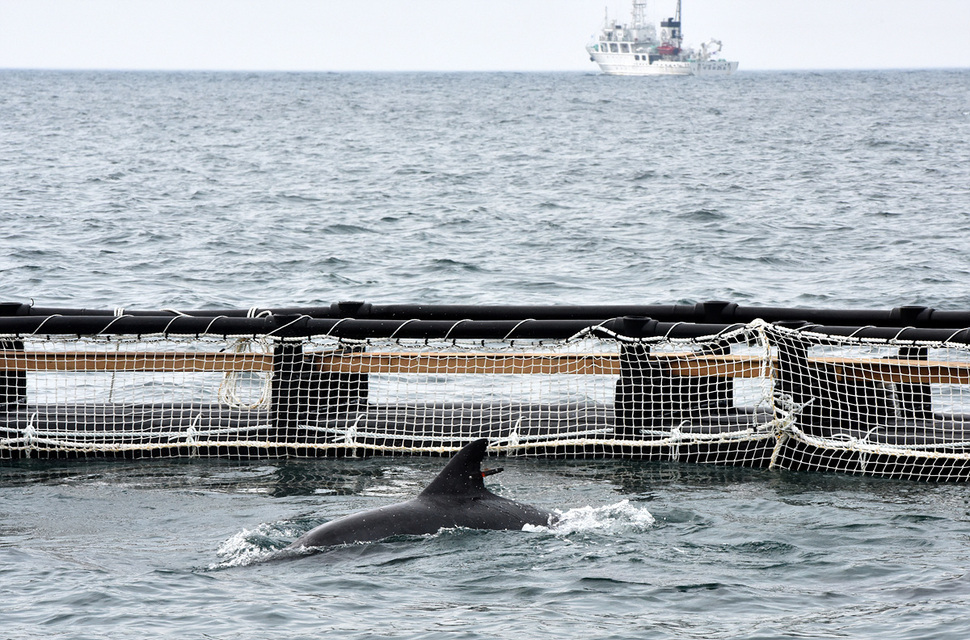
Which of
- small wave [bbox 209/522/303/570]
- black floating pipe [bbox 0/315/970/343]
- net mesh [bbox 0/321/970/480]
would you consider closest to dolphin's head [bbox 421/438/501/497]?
small wave [bbox 209/522/303/570]

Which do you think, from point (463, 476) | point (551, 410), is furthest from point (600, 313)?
point (463, 476)

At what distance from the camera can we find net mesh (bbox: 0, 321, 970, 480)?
11070 mm

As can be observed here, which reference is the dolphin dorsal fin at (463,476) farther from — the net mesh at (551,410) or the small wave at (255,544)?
the net mesh at (551,410)

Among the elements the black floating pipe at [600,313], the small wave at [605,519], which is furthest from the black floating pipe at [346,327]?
the small wave at [605,519]

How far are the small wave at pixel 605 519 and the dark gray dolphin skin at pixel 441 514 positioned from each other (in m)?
0.43

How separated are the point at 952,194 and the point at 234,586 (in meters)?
39.0

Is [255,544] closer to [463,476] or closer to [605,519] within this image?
[463,476]

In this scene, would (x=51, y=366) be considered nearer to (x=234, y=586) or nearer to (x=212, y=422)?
(x=212, y=422)

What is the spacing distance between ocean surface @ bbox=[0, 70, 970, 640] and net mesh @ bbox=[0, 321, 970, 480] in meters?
0.25

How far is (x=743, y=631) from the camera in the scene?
7562mm

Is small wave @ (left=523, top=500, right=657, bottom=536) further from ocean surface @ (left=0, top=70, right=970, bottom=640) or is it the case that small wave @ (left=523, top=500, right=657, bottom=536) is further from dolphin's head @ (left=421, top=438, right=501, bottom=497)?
dolphin's head @ (left=421, top=438, right=501, bottom=497)

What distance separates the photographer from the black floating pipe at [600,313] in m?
11.7

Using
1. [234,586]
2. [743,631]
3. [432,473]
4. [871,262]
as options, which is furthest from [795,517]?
[871,262]

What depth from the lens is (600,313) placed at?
1247cm
